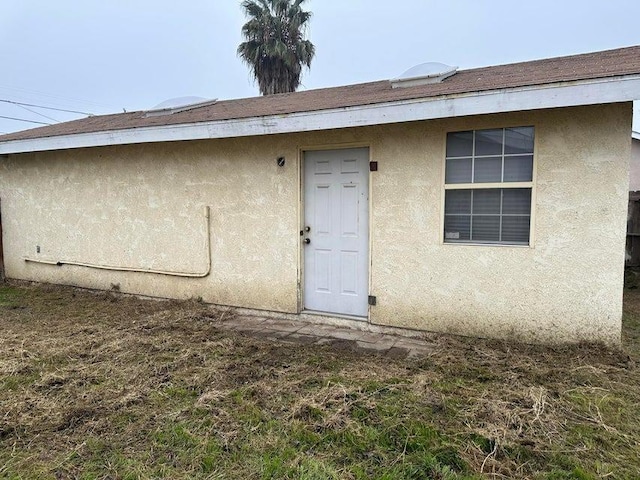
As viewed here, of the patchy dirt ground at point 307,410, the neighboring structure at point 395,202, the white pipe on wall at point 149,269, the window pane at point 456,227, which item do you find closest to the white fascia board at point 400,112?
the neighboring structure at point 395,202

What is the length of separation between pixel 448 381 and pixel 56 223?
713 cm

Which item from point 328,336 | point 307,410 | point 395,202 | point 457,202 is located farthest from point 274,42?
point 307,410

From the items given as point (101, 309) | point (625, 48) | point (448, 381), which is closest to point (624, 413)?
point (448, 381)

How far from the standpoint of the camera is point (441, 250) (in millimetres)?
4629

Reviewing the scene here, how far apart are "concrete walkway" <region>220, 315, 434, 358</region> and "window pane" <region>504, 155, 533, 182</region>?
191cm

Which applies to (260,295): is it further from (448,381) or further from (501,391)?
(501,391)

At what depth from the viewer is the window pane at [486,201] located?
4367 mm

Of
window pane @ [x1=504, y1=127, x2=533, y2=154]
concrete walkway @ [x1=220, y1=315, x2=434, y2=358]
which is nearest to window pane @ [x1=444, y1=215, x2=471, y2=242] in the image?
window pane @ [x1=504, y1=127, x2=533, y2=154]

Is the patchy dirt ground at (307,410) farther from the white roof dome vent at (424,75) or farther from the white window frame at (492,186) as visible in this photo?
the white roof dome vent at (424,75)

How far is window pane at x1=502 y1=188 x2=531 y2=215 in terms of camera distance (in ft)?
13.9

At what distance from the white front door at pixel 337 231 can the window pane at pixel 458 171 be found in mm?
961

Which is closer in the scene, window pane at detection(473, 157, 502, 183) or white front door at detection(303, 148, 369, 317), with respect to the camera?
window pane at detection(473, 157, 502, 183)

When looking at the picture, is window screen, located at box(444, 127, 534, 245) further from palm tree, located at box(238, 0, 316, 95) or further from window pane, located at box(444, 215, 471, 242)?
palm tree, located at box(238, 0, 316, 95)

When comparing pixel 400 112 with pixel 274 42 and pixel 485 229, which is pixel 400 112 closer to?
pixel 485 229
